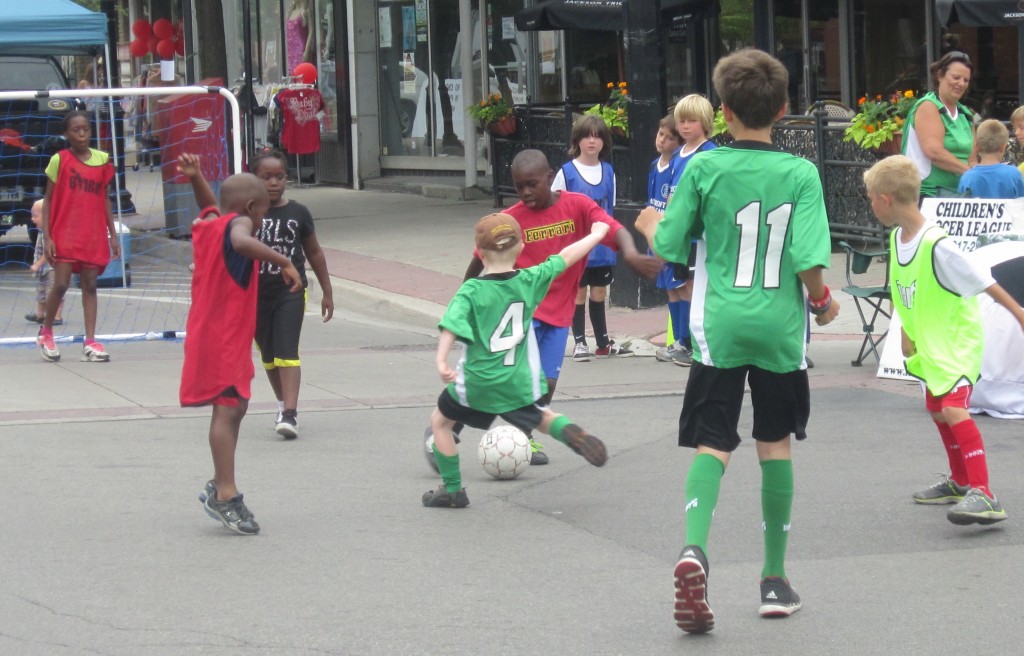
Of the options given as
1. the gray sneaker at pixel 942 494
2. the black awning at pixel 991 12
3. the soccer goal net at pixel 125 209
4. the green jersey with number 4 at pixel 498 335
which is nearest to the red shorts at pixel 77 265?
the soccer goal net at pixel 125 209

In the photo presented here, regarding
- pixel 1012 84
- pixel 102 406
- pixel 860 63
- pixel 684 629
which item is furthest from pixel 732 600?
pixel 860 63

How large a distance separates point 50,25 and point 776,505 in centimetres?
1360

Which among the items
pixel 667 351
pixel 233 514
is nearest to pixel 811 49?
pixel 667 351

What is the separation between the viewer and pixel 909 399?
9062 mm

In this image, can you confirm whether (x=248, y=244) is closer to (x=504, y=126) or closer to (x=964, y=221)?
(x=964, y=221)

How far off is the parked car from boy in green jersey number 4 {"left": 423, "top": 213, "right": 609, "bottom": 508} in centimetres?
986

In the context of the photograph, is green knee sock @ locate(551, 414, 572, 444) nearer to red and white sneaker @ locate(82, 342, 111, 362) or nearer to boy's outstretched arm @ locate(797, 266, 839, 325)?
boy's outstretched arm @ locate(797, 266, 839, 325)

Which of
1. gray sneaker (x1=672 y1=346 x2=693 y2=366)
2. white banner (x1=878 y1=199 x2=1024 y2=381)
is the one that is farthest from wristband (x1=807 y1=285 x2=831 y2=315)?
gray sneaker (x1=672 y1=346 x2=693 y2=366)

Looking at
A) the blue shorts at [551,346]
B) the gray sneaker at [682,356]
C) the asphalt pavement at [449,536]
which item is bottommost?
the asphalt pavement at [449,536]

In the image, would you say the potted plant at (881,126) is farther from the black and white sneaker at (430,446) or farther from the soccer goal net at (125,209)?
the black and white sneaker at (430,446)

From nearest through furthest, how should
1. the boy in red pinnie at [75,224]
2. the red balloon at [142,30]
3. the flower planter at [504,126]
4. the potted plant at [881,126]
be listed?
the boy in red pinnie at [75,224]
the potted plant at [881,126]
the flower planter at [504,126]
the red balloon at [142,30]

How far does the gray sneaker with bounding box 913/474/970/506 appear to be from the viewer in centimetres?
646

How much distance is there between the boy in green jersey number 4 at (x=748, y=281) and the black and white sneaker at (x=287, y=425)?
3733 mm

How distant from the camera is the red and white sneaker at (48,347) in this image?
1064 centimetres
